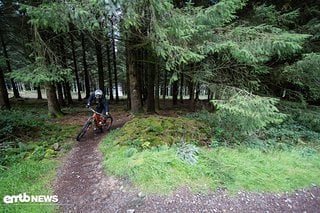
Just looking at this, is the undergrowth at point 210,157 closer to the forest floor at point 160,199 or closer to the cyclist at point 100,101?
the forest floor at point 160,199

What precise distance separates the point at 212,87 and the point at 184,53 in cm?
220

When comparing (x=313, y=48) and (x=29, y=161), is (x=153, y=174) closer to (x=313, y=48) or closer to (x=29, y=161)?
(x=29, y=161)

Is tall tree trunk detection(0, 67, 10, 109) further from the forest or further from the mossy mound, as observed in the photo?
the mossy mound

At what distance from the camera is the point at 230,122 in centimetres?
757

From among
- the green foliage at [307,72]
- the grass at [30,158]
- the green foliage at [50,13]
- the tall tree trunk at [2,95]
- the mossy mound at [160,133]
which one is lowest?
the grass at [30,158]

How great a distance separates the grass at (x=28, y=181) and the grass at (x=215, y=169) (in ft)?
4.66

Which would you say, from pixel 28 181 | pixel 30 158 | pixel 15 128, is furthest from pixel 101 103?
pixel 28 181

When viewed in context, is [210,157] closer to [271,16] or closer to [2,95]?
[271,16]

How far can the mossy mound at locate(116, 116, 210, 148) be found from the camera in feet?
20.1

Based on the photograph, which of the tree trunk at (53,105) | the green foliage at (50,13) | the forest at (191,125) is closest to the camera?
the forest at (191,125)

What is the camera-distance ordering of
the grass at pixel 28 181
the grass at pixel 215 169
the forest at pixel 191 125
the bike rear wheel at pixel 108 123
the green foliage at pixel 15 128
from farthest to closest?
the bike rear wheel at pixel 108 123
the green foliage at pixel 15 128
the forest at pixel 191 125
the grass at pixel 215 169
the grass at pixel 28 181

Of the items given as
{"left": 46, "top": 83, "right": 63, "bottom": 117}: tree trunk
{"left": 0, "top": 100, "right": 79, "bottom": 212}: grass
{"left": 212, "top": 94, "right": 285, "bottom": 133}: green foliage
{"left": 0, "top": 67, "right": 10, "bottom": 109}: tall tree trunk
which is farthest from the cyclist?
{"left": 0, "top": 67, "right": 10, "bottom": 109}: tall tree trunk

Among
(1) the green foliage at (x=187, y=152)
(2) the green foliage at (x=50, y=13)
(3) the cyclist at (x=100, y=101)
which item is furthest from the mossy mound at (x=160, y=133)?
(2) the green foliage at (x=50, y=13)

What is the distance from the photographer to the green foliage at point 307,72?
293 inches
